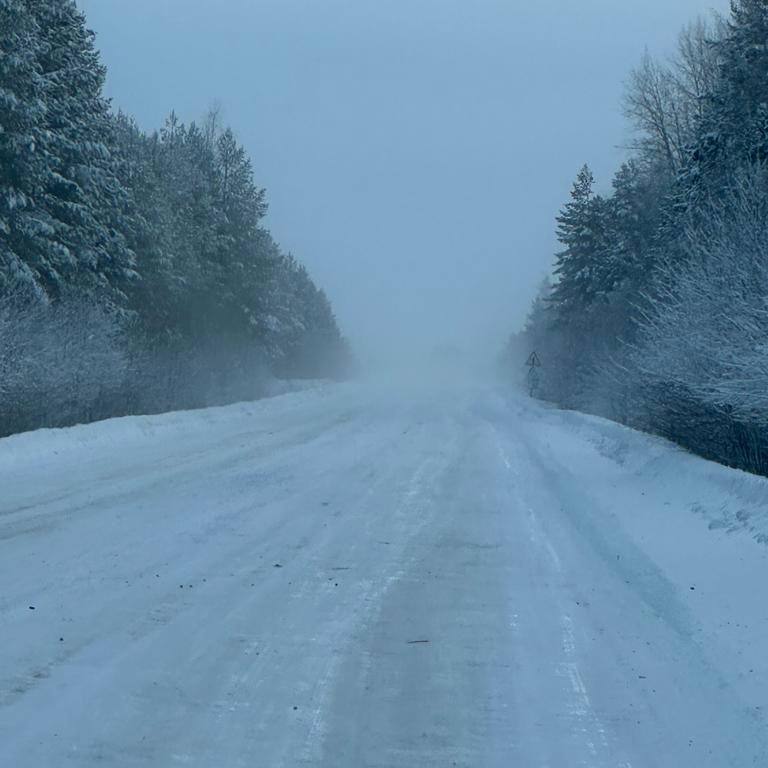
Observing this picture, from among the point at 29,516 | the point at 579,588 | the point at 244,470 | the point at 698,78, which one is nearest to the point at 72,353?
the point at 244,470

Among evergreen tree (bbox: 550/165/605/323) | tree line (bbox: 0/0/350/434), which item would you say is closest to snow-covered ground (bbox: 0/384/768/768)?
tree line (bbox: 0/0/350/434)

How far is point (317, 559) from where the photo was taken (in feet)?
31.7

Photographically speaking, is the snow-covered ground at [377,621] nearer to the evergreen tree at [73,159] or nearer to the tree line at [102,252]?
the tree line at [102,252]

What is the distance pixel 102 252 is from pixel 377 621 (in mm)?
24170

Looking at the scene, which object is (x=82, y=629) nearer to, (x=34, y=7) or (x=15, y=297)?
(x=15, y=297)

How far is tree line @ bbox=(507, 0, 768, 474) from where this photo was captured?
15.7m

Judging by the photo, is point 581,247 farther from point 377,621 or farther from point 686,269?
A: point 377,621

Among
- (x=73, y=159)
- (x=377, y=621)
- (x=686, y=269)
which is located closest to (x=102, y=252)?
(x=73, y=159)

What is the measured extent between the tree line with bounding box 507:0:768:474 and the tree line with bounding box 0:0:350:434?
12751 millimetres

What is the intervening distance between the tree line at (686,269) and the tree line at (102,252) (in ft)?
41.8

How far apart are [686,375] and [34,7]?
19.7 metres

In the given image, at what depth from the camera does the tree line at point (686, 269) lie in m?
15.7

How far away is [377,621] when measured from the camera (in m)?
7.51

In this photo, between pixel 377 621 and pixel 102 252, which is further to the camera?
pixel 102 252
